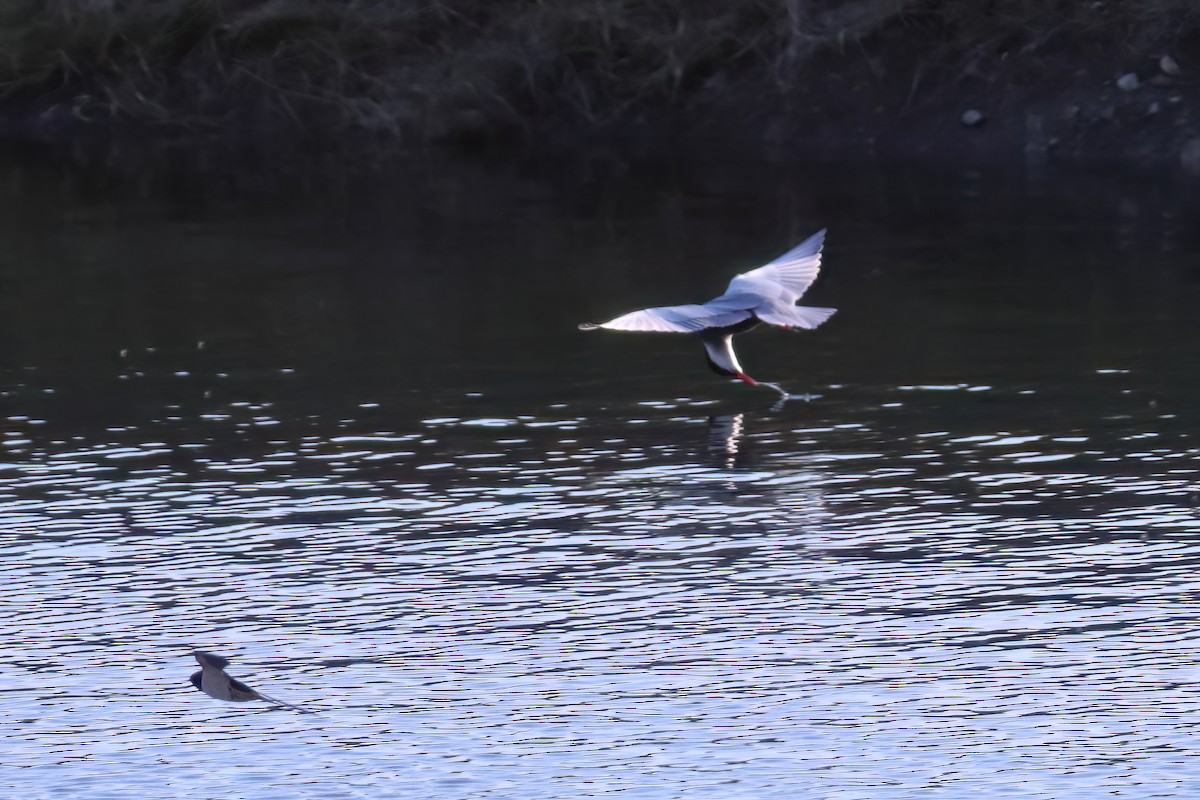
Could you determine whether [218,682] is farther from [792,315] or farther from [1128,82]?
[1128,82]

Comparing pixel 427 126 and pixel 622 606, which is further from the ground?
pixel 427 126

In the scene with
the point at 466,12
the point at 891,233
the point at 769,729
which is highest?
the point at 466,12

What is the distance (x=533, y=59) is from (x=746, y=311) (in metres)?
21.6

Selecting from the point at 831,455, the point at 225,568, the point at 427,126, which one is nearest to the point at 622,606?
the point at 225,568

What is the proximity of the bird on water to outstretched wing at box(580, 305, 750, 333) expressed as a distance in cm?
497

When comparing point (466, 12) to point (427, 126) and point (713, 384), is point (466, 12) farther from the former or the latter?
point (713, 384)

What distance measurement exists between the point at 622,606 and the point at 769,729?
2029 mm

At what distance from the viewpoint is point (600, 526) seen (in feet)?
44.8

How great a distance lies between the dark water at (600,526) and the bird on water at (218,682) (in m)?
0.15

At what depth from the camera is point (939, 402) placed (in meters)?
→ 16.9

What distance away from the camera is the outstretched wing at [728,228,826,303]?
653 inches

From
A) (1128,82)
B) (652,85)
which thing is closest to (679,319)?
(1128,82)

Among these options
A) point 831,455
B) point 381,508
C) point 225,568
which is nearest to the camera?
point 225,568

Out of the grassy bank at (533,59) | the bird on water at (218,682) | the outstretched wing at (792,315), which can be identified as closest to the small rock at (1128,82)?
the grassy bank at (533,59)
